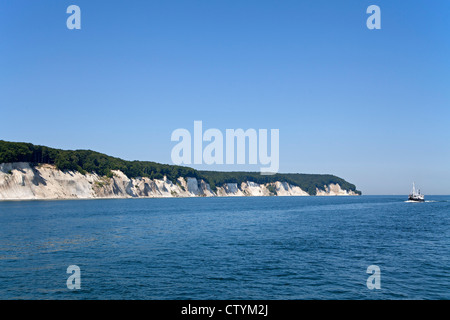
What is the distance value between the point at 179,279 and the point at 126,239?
2339 centimetres

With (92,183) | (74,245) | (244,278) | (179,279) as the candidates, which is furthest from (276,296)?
(92,183)

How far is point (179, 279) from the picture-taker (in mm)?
26516

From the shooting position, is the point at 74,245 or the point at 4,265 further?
the point at 74,245

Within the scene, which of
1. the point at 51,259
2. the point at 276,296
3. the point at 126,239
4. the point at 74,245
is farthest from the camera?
the point at 126,239

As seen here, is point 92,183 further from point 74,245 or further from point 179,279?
point 179,279

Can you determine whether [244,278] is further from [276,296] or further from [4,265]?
[4,265]

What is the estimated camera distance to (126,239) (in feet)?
156

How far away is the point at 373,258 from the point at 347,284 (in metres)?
Result: 11.4

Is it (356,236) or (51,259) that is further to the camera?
(356,236)
